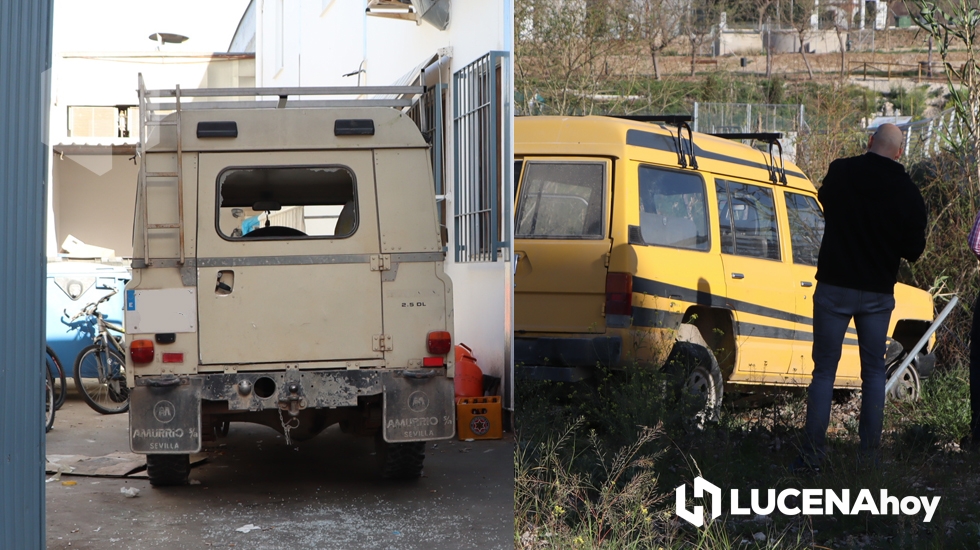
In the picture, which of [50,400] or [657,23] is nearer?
[657,23]

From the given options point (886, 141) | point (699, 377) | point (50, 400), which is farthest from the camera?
point (50, 400)

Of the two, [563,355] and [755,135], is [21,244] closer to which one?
[563,355]

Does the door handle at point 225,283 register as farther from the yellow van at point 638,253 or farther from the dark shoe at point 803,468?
the dark shoe at point 803,468

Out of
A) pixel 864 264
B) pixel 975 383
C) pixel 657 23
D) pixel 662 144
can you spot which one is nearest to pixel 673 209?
pixel 662 144

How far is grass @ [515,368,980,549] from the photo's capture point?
289 centimetres

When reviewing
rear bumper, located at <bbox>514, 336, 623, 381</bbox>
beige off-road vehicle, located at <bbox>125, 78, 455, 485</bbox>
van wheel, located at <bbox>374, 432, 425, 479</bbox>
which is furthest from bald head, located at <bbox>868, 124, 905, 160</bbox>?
van wheel, located at <bbox>374, 432, 425, 479</bbox>

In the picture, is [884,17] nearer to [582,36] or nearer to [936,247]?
[936,247]

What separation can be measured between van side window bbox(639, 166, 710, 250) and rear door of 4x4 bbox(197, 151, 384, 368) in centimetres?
191

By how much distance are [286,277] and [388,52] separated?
1184 mm

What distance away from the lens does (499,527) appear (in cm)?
403

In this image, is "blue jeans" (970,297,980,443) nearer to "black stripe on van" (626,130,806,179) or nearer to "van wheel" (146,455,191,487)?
"black stripe on van" (626,130,806,179)

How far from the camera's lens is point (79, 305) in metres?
3.84

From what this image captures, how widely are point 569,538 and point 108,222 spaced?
228 centimetres

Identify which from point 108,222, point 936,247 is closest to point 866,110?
point 936,247
